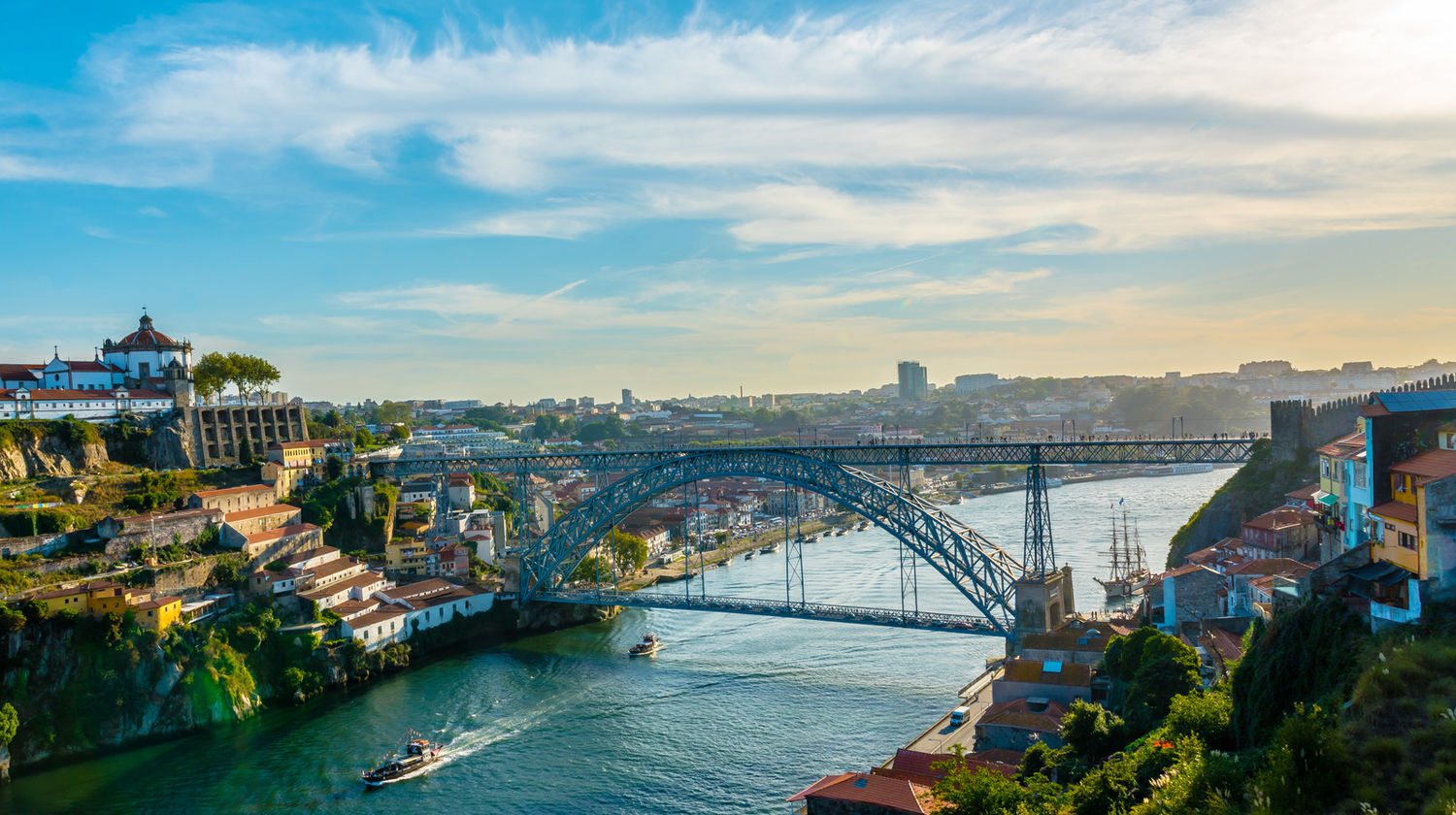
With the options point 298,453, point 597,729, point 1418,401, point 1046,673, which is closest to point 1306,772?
point 1418,401

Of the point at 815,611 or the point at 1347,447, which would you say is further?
the point at 815,611

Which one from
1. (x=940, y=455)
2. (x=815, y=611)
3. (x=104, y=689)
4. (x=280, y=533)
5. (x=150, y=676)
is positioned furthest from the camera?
(x=280, y=533)

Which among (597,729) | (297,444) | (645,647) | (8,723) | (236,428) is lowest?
(597,729)

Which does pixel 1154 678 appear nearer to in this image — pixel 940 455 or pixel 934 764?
pixel 934 764

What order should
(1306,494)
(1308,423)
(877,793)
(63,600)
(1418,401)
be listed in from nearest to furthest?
1. (1418,401)
2. (877,793)
3. (63,600)
4. (1306,494)
5. (1308,423)

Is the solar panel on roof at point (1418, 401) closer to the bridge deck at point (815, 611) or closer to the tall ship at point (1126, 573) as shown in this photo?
the bridge deck at point (815, 611)

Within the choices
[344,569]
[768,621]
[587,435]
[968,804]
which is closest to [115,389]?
[344,569]

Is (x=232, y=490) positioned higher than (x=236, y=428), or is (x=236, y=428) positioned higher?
(x=236, y=428)
